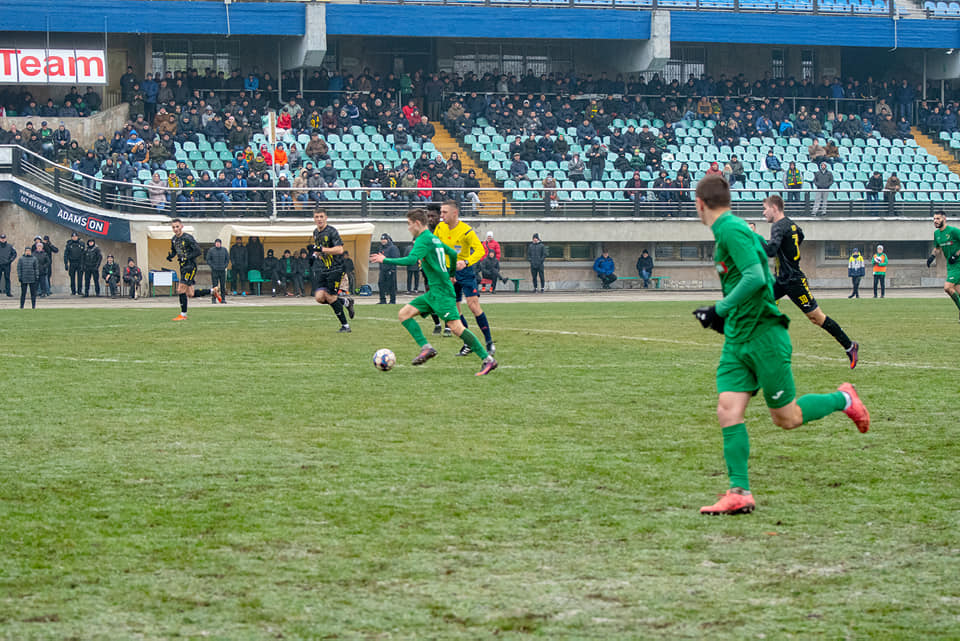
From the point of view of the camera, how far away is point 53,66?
137 feet

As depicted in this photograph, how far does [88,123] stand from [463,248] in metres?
28.1

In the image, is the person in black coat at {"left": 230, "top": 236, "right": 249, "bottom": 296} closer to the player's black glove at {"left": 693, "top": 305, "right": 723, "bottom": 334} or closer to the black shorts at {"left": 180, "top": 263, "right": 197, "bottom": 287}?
the black shorts at {"left": 180, "top": 263, "right": 197, "bottom": 287}

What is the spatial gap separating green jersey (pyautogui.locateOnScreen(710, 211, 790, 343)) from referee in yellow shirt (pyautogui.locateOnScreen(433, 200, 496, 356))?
9071mm

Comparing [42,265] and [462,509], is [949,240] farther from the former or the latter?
[42,265]

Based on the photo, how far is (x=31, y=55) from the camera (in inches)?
1622

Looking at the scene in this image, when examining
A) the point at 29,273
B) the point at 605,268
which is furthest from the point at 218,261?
the point at 605,268

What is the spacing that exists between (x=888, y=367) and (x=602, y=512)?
27.8ft

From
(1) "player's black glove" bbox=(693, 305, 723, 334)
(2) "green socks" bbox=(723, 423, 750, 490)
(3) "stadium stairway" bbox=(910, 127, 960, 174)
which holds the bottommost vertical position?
(2) "green socks" bbox=(723, 423, 750, 490)

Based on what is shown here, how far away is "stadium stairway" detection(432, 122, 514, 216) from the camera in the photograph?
39.6 metres

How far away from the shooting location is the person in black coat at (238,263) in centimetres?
3678

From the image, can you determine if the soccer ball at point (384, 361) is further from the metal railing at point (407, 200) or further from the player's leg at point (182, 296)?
the metal railing at point (407, 200)

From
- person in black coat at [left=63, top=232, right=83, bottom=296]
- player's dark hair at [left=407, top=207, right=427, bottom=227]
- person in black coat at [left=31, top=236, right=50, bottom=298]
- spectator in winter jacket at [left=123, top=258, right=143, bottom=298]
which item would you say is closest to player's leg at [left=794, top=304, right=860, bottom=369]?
player's dark hair at [left=407, top=207, right=427, bottom=227]

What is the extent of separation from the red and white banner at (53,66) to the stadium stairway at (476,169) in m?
11.7

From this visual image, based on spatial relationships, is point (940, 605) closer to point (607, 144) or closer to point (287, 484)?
point (287, 484)
